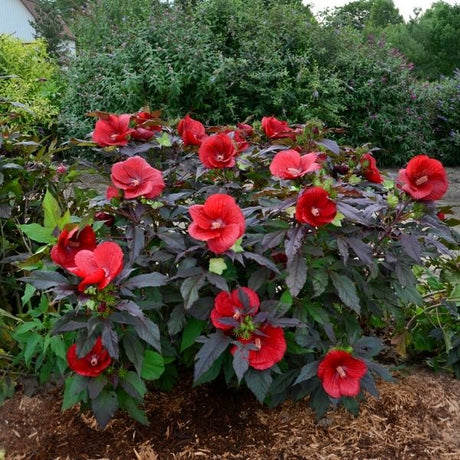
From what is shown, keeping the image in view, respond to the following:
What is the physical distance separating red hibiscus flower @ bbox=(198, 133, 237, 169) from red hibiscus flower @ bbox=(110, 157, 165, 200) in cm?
17

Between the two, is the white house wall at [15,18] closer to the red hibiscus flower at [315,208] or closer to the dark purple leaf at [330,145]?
the dark purple leaf at [330,145]

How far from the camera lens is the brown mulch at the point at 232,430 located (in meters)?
1.62

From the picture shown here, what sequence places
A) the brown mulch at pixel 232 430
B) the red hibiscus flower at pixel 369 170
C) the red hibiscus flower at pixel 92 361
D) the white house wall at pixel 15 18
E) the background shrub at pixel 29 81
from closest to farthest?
the red hibiscus flower at pixel 92 361 → the brown mulch at pixel 232 430 → the red hibiscus flower at pixel 369 170 → the background shrub at pixel 29 81 → the white house wall at pixel 15 18

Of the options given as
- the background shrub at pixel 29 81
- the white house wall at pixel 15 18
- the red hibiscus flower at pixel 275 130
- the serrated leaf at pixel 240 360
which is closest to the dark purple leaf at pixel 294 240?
the serrated leaf at pixel 240 360

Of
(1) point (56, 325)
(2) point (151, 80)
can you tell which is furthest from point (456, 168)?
(1) point (56, 325)

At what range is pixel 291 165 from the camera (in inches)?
58.1

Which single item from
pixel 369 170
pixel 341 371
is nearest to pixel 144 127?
pixel 369 170

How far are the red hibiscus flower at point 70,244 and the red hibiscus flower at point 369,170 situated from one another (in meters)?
0.86

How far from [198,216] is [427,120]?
25.2 ft

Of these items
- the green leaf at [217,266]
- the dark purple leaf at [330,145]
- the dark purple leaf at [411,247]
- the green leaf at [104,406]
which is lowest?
the green leaf at [104,406]

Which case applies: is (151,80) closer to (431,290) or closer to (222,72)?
(222,72)

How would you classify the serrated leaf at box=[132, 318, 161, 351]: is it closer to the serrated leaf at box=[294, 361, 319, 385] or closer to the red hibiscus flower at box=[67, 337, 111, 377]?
the red hibiscus flower at box=[67, 337, 111, 377]

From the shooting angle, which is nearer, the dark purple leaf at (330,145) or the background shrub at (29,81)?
the dark purple leaf at (330,145)

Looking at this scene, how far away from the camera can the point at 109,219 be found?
1672 mm
